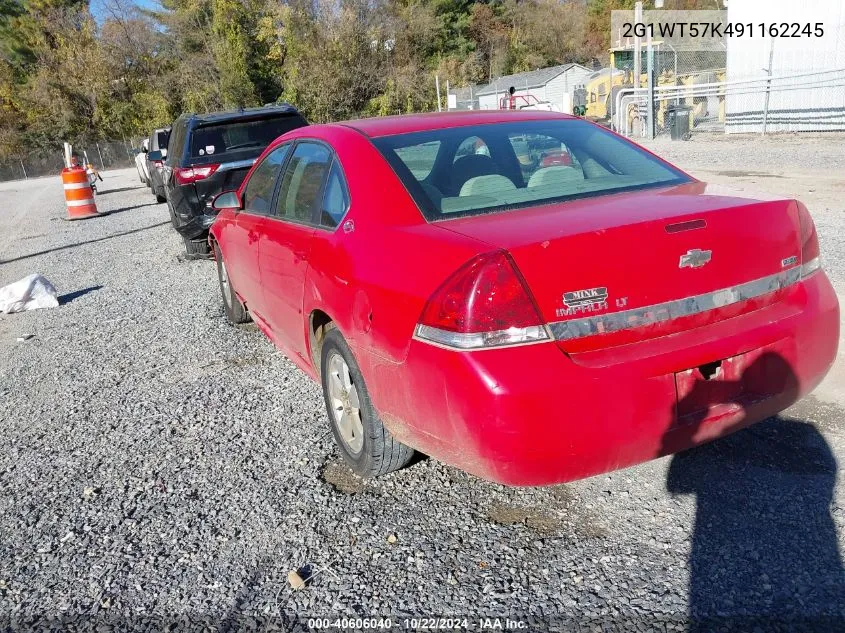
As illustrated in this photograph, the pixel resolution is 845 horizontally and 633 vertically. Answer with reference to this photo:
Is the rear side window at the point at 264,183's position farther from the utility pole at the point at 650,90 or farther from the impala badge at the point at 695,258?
the utility pole at the point at 650,90

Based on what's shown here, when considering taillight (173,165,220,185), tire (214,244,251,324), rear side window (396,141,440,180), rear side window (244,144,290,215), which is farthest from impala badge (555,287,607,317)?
taillight (173,165,220,185)

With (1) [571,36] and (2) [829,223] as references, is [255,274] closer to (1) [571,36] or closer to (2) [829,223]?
(2) [829,223]

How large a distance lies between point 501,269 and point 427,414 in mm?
609

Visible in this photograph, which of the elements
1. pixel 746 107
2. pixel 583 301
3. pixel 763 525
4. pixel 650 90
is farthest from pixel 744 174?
pixel 583 301

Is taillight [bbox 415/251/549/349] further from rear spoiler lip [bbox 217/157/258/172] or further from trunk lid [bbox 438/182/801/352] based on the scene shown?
rear spoiler lip [bbox 217/157/258/172]

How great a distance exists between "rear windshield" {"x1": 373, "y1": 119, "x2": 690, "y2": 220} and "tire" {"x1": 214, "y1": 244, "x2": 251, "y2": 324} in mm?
2938

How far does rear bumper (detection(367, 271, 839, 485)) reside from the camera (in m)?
2.47

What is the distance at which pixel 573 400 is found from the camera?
248cm

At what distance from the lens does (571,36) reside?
6197 cm

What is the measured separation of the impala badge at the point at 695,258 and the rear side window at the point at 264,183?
268cm

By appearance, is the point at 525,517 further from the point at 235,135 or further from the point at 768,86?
the point at 768,86

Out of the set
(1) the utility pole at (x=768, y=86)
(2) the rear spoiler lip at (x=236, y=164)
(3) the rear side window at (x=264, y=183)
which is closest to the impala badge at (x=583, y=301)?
(3) the rear side window at (x=264, y=183)

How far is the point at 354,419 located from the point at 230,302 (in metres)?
3.14

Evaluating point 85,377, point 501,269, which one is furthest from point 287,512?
point 85,377
